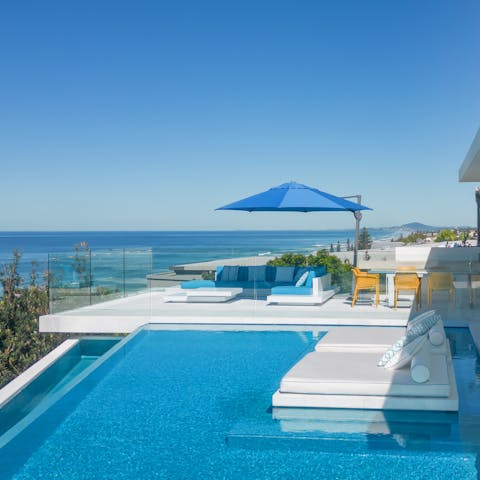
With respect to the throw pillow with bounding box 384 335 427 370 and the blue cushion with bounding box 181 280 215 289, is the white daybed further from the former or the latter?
the throw pillow with bounding box 384 335 427 370

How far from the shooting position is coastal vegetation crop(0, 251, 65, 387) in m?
11.1

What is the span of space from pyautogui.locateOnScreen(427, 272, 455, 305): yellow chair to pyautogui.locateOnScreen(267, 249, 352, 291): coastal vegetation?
4.61 ft

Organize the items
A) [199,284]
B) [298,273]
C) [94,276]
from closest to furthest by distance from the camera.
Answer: [94,276] < [199,284] < [298,273]

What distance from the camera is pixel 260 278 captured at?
11875 mm

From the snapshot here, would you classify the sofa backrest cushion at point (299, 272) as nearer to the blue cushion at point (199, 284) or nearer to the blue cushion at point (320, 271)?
the blue cushion at point (320, 271)

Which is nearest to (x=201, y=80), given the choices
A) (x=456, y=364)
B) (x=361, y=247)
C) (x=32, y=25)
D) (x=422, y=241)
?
(x=32, y=25)

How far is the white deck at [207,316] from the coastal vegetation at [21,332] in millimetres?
932

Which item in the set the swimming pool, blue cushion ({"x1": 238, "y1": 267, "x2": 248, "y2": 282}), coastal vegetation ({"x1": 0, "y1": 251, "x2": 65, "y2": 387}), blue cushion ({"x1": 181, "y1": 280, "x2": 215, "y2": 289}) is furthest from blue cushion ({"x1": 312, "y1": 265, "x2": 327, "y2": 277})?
coastal vegetation ({"x1": 0, "y1": 251, "x2": 65, "y2": 387})

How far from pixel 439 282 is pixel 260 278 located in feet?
9.57

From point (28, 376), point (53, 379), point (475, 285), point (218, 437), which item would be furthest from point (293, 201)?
point (218, 437)

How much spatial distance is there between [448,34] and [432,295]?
41.0ft

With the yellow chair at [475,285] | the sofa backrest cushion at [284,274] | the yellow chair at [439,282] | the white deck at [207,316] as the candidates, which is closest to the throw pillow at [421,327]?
the white deck at [207,316]

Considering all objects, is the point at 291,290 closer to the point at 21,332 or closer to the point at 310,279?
the point at 310,279

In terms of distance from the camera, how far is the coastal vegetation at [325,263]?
11648 mm
